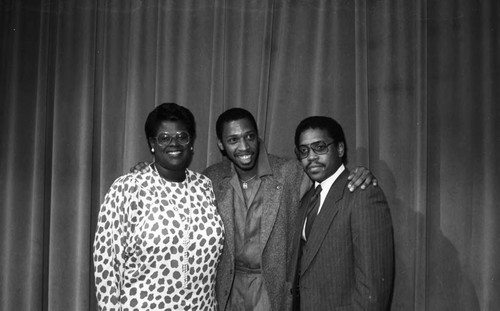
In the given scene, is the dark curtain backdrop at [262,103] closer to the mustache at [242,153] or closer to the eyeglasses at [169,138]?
the mustache at [242,153]

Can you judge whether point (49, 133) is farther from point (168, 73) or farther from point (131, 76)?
point (168, 73)

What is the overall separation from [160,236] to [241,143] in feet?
2.06

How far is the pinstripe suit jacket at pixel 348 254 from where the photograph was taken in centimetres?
177

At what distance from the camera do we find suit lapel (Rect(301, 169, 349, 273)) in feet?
6.16

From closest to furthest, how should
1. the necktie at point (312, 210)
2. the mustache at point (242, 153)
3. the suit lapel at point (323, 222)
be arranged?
the suit lapel at point (323, 222)
the necktie at point (312, 210)
the mustache at point (242, 153)

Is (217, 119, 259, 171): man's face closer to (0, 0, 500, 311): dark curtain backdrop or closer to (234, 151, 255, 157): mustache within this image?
(234, 151, 255, 157): mustache

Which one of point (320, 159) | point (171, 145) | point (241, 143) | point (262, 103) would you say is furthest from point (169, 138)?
point (262, 103)

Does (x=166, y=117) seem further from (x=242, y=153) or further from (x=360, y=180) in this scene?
(x=360, y=180)

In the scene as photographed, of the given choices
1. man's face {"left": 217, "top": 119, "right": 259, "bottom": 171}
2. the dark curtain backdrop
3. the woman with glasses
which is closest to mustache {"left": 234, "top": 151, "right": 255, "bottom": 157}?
man's face {"left": 217, "top": 119, "right": 259, "bottom": 171}

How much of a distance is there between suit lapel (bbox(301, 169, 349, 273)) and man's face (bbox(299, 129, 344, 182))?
10 centimetres

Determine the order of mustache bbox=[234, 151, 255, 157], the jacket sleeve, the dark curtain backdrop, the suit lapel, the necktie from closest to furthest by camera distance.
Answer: the jacket sleeve
the suit lapel
the necktie
mustache bbox=[234, 151, 255, 157]
the dark curtain backdrop

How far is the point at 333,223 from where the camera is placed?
187cm

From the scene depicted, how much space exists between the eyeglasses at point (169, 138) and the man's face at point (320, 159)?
0.56m

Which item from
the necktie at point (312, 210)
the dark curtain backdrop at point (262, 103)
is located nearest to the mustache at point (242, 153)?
the necktie at point (312, 210)
